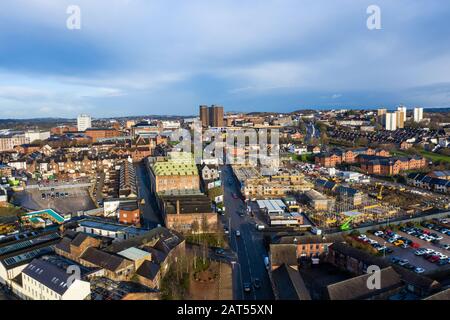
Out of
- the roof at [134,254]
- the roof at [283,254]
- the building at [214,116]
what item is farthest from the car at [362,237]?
the building at [214,116]

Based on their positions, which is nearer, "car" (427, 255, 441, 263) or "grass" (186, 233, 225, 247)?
"car" (427, 255, 441, 263)

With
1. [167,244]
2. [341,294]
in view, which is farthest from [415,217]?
[167,244]

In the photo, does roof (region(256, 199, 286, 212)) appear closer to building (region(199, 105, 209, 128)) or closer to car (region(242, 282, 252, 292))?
car (region(242, 282, 252, 292))

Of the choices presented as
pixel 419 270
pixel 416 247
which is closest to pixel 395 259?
pixel 419 270

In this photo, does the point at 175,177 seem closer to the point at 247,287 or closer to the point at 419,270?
the point at 247,287

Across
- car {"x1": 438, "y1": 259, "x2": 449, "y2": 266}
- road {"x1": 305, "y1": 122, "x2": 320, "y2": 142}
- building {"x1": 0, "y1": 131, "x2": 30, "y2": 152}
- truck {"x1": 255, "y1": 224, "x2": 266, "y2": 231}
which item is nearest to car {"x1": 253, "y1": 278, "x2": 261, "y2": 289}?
truck {"x1": 255, "y1": 224, "x2": 266, "y2": 231}

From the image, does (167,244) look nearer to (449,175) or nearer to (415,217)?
(415,217)
